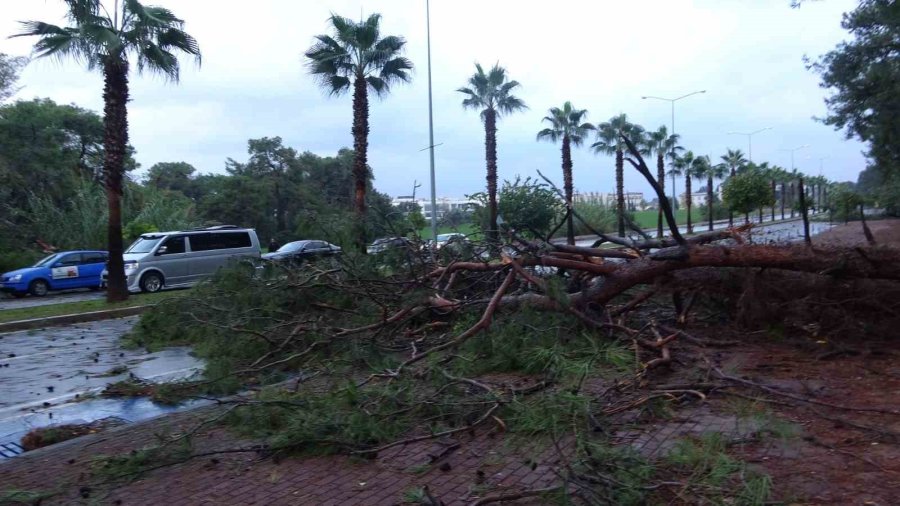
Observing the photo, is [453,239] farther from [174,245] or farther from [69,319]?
[174,245]

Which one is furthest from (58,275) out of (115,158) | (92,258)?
(115,158)

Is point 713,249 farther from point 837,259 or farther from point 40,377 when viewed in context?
point 40,377

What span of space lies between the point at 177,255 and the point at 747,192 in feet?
130

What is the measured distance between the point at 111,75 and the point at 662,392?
15736 mm

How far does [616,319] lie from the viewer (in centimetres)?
829

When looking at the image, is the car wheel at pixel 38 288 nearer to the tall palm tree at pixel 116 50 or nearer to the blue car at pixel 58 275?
the blue car at pixel 58 275

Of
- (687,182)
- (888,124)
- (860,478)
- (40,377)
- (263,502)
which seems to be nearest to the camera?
(860,478)

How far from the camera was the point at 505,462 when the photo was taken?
4945 millimetres

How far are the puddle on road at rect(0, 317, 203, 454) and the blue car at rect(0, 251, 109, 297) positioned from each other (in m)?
9.00

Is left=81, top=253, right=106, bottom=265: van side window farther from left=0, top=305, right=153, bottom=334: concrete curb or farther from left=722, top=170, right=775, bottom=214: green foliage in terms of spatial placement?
left=722, top=170, right=775, bottom=214: green foliage

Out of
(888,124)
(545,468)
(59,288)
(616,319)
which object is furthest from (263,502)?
(59,288)

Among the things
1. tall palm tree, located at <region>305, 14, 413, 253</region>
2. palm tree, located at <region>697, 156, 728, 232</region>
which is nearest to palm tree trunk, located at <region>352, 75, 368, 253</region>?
tall palm tree, located at <region>305, 14, 413, 253</region>

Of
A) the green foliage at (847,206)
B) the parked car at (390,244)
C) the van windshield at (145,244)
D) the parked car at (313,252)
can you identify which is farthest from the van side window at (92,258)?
the green foliage at (847,206)

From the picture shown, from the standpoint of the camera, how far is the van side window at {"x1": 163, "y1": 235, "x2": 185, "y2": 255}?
21.2m
